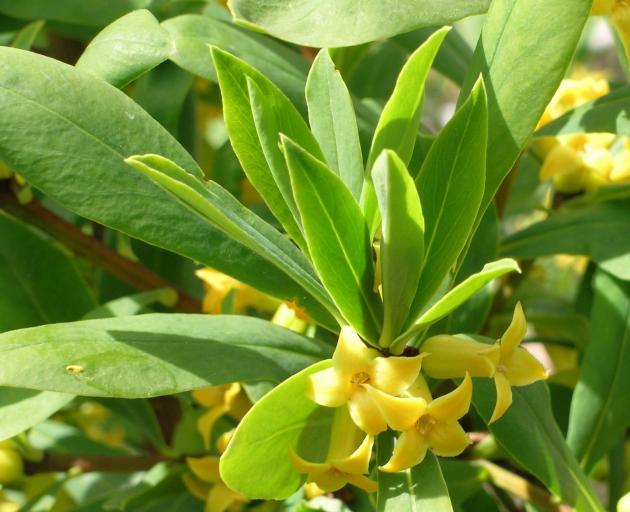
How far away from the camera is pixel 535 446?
31.1 inches

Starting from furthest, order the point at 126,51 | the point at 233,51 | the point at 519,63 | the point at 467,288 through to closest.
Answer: the point at 233,51, the point at 126,51, the point at 519,63, the point at 467,288

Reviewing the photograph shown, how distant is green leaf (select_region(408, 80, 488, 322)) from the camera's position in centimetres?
67

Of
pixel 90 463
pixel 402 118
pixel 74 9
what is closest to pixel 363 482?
pixel 402 118

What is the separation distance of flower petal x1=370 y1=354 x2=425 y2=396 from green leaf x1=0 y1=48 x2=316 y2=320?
17 centimetres

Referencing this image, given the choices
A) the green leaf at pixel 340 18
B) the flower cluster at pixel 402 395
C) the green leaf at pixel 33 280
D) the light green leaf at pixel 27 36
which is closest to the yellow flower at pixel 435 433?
the flower cluster at pixel 402 395

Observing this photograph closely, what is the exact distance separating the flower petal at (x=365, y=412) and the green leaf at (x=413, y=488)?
0.06 meters

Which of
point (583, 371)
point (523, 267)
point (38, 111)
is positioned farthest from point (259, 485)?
point (523, 267)

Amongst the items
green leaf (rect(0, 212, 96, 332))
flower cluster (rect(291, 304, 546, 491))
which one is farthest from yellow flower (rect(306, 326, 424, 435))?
green leaf (rect(0, 212, 96, 332))

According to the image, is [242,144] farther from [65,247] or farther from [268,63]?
[65,247]

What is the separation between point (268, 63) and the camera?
3.18ft

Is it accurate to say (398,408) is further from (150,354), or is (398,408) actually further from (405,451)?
(150,354)

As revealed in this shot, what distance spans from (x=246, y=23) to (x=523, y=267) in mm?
619

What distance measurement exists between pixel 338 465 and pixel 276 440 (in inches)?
2.2

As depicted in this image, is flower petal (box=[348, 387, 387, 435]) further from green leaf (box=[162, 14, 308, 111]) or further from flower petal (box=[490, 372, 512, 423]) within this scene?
green leaf (box=[162, 14, 308, 111])
